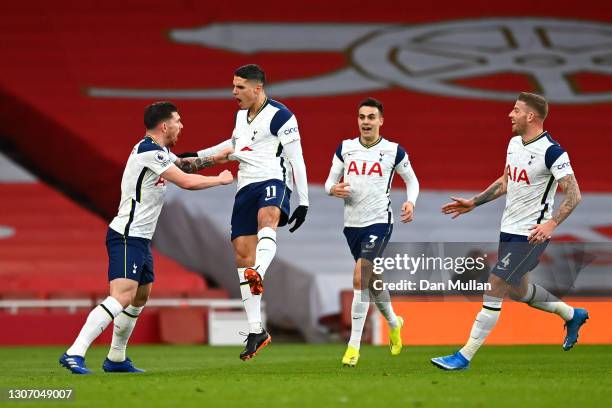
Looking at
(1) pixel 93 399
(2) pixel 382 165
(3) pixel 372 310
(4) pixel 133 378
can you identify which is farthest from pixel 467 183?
(1) pixel 93 399

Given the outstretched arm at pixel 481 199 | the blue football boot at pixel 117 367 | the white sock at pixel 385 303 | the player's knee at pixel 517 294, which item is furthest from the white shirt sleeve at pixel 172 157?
the player's knee at pixel 517 294

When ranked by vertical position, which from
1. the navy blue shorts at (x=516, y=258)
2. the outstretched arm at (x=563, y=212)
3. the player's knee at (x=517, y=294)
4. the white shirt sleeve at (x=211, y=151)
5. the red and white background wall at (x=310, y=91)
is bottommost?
the player's knee at (x=517, y=294)

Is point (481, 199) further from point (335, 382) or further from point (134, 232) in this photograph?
point (134, 232)

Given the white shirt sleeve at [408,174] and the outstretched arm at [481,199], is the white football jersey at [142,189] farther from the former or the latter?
the white shirt sleeve at [408,174]

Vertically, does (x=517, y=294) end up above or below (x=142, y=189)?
below

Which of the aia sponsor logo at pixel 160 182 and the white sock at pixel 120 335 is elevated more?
the aia sponsor logo at pixel 160 182

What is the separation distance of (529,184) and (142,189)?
3.03 meters

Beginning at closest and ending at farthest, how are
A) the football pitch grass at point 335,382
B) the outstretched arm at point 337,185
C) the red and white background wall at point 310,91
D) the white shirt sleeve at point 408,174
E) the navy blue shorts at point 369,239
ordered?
the football pitch grass at point 335,382 → the outstretched arm at point 337,185 → the navy blue shorts at point 369,239 → the white shirt sleeve at point 408,174 → the red and white background wall at point 310,91

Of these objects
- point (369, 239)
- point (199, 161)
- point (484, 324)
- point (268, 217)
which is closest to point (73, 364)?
point (268, 217)

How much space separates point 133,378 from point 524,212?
3.28m

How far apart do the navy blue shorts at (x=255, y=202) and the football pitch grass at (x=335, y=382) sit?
45.7 inches

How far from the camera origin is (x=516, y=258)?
9.19 meters

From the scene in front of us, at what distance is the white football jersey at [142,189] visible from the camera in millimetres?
9156

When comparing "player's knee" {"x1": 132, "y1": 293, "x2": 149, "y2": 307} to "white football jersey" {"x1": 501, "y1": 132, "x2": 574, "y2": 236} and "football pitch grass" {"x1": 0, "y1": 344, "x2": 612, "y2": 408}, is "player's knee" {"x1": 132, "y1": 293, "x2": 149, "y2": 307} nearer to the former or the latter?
"football pitch grass" {"x1": 0, "y1": 344, "x2": 612, "y2": 408}
